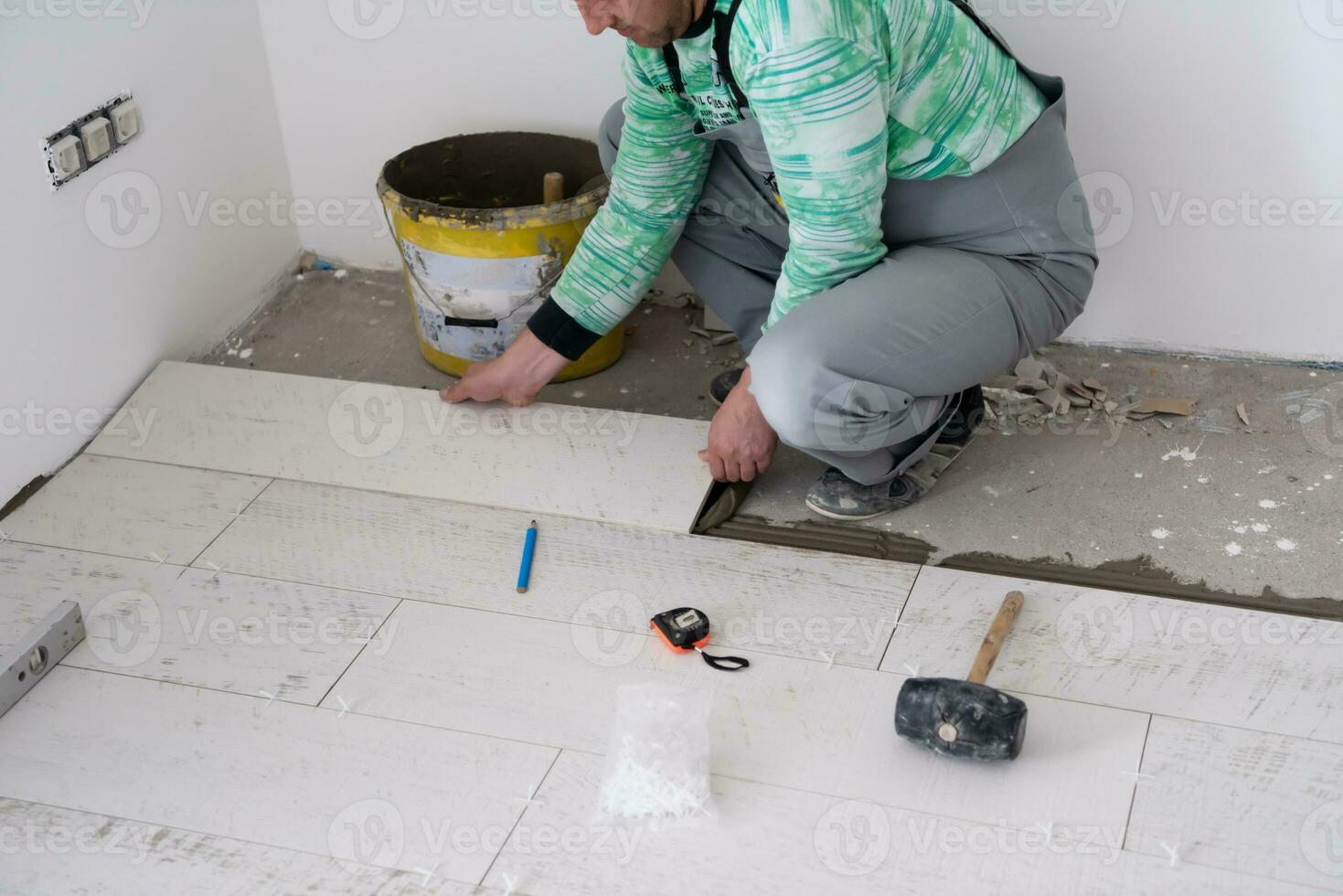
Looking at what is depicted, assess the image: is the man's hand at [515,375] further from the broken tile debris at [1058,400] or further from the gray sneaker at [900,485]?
the broken tile debris at [1058,400]

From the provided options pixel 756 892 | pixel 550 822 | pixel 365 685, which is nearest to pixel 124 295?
pixel 365 685

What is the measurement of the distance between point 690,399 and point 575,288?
0.43m

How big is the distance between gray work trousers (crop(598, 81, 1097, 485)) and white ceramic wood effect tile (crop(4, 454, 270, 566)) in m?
0.96

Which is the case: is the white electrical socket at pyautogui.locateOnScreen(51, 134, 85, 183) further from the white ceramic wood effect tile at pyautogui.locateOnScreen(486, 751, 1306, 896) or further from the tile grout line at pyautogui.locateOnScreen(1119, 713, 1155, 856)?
the tile grout line at pyautogui.locateOnScreen(1119, 713, 1155, 856)

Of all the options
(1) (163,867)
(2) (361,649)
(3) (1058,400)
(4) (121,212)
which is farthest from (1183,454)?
(4) (121,212)

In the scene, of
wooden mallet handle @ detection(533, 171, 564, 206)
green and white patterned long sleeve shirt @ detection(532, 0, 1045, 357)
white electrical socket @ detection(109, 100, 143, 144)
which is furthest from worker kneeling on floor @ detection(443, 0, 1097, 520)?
white electrical socket @ detection(109, 100, 143, 144)

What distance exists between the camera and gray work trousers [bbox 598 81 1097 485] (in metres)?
1.92

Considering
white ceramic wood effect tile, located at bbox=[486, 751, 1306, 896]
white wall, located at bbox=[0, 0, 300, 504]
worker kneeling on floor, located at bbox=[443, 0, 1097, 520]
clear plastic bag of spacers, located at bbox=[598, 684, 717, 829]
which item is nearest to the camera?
white ceramic wood effect tile, located at bbox=[486, 751, 1306, 896]

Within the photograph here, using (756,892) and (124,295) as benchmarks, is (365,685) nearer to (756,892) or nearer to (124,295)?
(756,892)

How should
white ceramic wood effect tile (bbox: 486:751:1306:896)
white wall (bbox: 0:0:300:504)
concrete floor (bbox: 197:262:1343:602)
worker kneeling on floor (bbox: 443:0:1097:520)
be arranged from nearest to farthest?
white ceramic wood effect tile (bbox: 486:751:1306:896) < worker kneeling on floor (bbox: 443:0:1097:520) < concrete floor (bbox: 197:262:1343:602) < white wall (bbox: 0:0:300:504)

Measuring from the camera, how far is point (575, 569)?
6.68ft

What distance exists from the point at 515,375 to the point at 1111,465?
1.09m

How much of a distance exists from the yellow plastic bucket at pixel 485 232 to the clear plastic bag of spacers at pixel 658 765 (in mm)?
1032

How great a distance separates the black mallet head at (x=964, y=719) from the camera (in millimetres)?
1588
